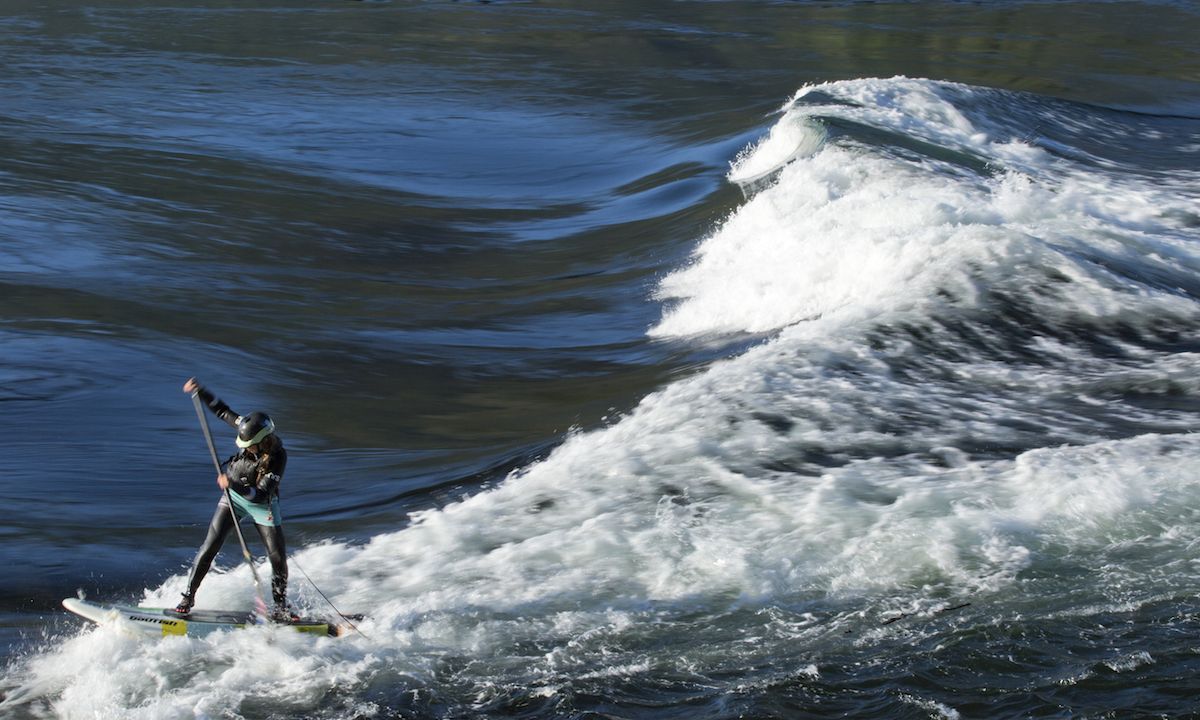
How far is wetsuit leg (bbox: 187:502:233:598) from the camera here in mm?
7168

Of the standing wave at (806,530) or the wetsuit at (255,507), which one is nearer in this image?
the standing wave at (806,530)

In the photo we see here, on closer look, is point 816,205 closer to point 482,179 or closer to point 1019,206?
point 1019,206

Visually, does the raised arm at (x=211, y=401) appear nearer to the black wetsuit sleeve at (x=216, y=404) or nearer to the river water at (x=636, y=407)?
the black wetsuit sleeve at (x=216, y=404)

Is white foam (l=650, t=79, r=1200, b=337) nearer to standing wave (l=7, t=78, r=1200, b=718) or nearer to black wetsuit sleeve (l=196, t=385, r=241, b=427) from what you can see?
standing wave (l=7, t=78, r=1200, b=718)

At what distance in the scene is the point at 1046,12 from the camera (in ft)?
130

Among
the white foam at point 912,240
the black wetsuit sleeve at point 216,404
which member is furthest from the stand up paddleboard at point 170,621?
the white foam at point 912,240

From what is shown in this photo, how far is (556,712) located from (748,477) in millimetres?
2587

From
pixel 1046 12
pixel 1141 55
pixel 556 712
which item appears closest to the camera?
pixel 556 712

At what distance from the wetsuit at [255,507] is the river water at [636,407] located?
0.34 metres

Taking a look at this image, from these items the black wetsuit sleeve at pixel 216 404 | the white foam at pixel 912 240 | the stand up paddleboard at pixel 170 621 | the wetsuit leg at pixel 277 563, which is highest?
the black wetsuit sleeve at pixel 216 404

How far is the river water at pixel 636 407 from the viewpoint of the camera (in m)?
6.79

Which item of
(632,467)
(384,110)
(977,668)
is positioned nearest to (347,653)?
(632,467)

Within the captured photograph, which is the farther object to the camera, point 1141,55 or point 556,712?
point 1141,55

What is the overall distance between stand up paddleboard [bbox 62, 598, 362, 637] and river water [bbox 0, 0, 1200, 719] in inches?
3.3
